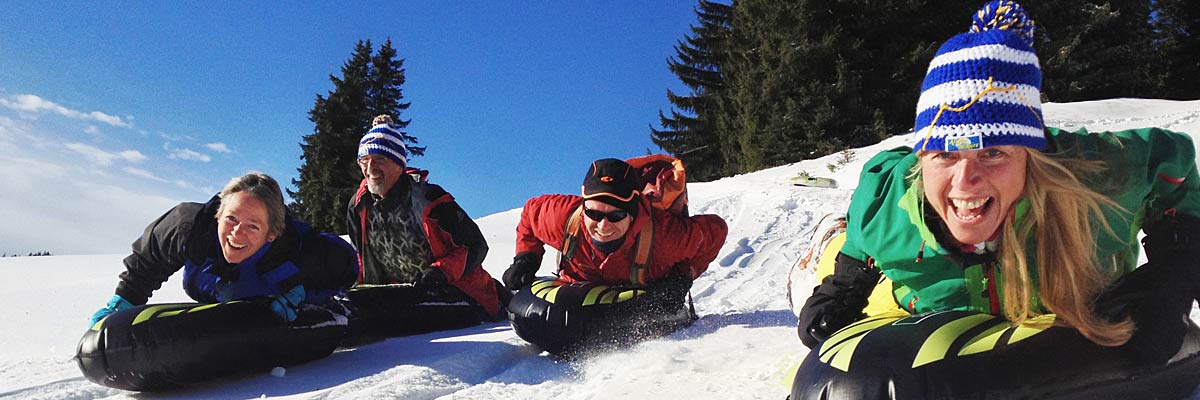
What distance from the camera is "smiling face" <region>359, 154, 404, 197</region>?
172 inches

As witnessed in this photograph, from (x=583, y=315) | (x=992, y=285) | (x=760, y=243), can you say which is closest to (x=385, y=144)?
(x=583, y=315)

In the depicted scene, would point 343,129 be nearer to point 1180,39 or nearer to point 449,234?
point 449,234

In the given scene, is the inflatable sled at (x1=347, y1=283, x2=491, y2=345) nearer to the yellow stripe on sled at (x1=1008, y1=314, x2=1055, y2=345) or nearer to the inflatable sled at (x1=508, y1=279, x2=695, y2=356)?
the inflatable sled at (x1=508, y1=279, x2=695, y2=356)

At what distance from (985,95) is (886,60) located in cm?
1856

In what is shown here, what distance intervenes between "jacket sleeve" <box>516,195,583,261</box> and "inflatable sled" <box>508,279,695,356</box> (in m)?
0.30

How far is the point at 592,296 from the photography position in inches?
136

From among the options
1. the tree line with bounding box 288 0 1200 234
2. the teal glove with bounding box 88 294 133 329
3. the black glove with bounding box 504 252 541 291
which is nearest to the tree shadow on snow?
the black glove with bounding box 504 252 541 291

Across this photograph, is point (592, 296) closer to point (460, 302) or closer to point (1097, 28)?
point (460, 302)

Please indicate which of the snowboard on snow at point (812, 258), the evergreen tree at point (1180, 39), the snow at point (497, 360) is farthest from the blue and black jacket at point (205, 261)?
the evergreen tree at point (1180, 39)

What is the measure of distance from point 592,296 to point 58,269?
259 inches

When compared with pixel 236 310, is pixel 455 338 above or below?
below

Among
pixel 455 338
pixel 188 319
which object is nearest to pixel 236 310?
pixel 188 319

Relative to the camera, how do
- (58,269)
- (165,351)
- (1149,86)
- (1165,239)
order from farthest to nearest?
(1149,86) → (58,269) → (165,351) → (1165,239)

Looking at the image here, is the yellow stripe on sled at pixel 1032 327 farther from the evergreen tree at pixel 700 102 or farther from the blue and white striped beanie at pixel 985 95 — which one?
the evergreen tree at pixel 700 102
